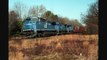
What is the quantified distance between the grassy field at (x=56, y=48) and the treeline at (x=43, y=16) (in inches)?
2.2

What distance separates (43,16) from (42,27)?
0.20 feet

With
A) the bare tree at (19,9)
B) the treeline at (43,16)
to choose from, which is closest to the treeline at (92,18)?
the treeline at (43,16)

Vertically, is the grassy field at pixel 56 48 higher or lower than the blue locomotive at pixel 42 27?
lower

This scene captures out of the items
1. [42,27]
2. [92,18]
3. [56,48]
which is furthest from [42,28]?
[92,18]

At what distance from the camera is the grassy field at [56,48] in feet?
3.36

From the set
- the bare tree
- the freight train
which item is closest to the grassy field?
the freight train

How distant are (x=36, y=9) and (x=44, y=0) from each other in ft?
0.23

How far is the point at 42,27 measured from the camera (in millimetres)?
1097

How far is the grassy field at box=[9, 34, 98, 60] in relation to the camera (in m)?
1.02

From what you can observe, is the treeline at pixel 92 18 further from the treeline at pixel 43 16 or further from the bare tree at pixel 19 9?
the bare tree at pixel 19 9

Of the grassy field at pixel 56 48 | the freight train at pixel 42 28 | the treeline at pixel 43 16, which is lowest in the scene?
the grassy field at pixel 56 48

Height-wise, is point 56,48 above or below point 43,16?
below

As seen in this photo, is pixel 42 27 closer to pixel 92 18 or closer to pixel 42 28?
pixel 42 28
